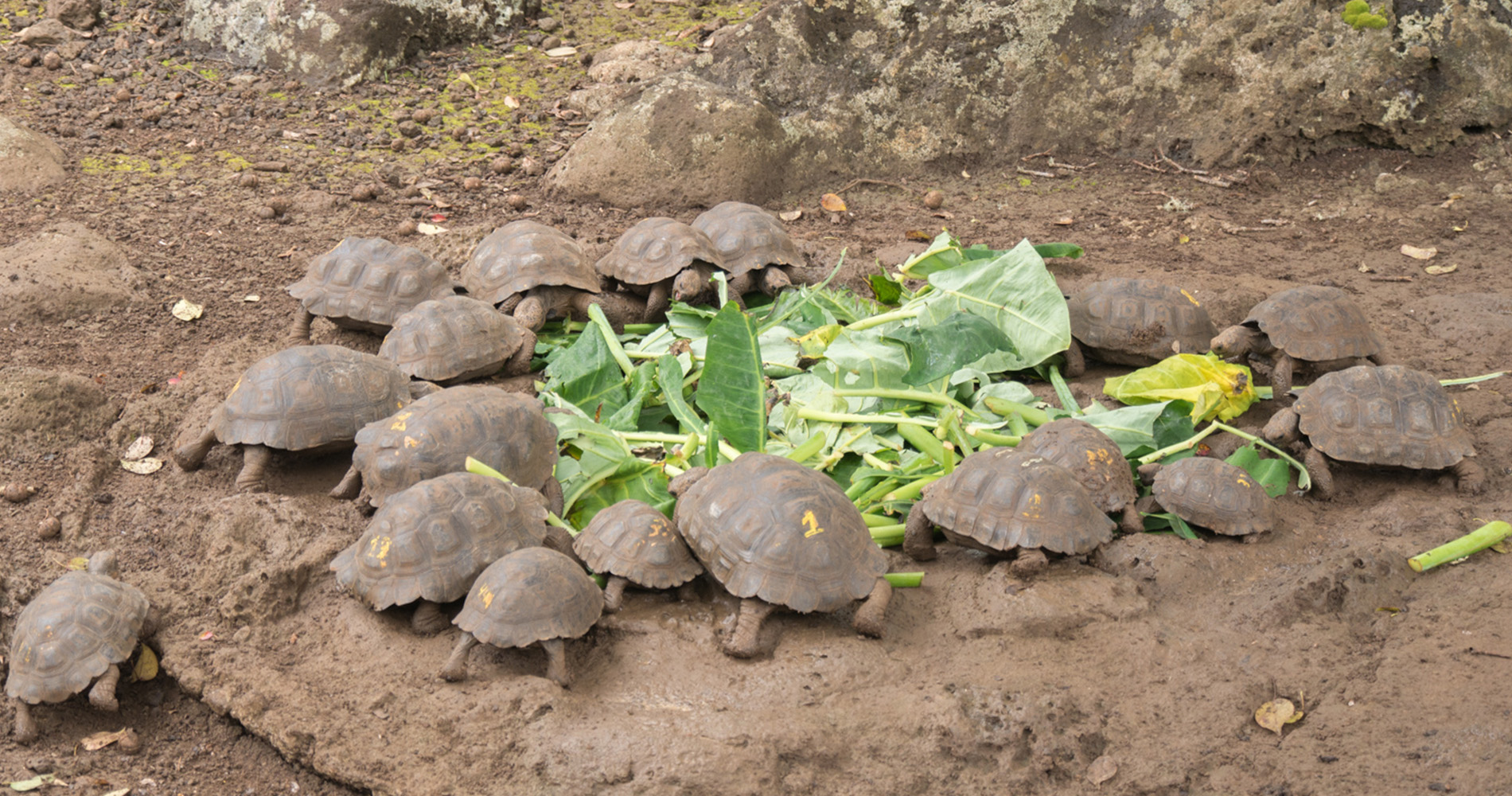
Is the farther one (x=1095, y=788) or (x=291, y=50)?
(x=291, y=50)

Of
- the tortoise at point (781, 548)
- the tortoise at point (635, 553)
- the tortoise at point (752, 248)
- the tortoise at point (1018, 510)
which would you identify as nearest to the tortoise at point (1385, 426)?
the tortoise at point (1018, 510)

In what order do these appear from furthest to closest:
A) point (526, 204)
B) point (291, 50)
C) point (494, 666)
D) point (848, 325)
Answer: point (291, 50), point (526, 204), point (848, 325), point (494, 666)

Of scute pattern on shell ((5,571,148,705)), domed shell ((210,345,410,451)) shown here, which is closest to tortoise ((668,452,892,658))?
domed shell ((210,345,410,451))

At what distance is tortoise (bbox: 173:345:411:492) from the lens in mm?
4332

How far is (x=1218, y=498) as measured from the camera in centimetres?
395

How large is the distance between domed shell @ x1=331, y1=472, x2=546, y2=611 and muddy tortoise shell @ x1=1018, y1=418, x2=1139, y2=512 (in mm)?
1901

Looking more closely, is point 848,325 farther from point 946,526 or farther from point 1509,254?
point 1509,254

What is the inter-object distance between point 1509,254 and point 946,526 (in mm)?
4573

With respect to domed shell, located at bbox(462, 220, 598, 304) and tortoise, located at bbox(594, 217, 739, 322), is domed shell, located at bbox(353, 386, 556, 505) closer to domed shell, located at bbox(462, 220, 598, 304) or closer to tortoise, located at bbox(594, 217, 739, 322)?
domed shell, located at bbox(462, 220, 598, 304)

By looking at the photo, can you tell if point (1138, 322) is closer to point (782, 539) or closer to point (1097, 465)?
point (1097, 465)

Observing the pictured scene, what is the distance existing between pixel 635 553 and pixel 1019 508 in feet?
4.30

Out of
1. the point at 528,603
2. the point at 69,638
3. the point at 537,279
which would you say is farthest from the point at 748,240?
the point at 69,638

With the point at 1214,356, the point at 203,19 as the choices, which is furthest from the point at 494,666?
the point at 203,19

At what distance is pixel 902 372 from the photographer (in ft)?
16.0
